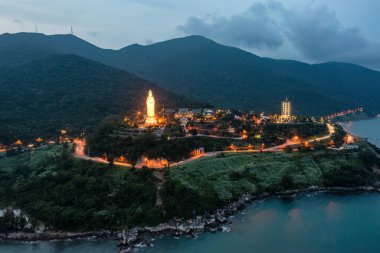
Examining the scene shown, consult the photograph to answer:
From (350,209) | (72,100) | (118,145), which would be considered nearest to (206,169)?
(118,145)

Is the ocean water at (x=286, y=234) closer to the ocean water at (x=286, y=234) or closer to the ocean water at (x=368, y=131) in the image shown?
the ocean water at (x=286, y=234)

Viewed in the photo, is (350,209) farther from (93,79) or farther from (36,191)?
(93,79)

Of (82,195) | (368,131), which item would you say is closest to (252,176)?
(82,195)

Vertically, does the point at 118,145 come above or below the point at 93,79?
below

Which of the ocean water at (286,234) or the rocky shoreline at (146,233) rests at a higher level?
the rocky shoreline at (146,233)

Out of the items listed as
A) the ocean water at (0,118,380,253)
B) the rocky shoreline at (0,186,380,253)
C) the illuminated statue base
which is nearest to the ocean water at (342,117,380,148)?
the ocean water at (0,118,380,253)

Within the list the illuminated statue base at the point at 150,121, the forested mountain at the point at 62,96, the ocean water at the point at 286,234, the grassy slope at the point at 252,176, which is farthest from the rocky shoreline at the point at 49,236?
the forested mountain at the point at 62,96

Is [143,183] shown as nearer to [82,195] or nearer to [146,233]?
[82,195]


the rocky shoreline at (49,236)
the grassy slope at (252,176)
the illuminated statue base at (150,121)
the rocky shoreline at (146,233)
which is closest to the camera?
the rocky shoreline at (146,233)

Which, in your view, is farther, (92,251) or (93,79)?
(93,79)
